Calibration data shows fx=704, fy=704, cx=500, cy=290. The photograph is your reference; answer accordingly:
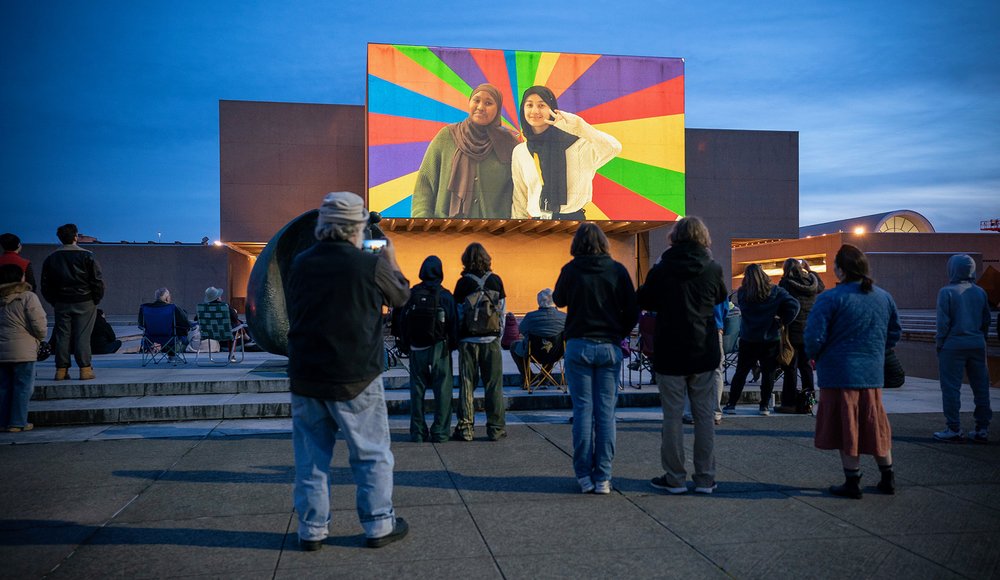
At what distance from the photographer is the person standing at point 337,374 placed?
11.0 ft

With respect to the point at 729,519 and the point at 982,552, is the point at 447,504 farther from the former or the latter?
the point at 982,552

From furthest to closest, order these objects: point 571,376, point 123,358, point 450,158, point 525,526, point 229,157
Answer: point 229,157
point 450,158
point 123,358
point 571,376
point 525,526

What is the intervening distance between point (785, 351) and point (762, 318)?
51 centimetres

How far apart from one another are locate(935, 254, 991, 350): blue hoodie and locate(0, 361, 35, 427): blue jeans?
8061 millimetres

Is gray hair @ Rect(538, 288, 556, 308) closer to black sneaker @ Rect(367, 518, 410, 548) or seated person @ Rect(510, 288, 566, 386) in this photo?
seated person @ Rect(510, 288, 566, 386)

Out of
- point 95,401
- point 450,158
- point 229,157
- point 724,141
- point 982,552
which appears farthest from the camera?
point 724,141

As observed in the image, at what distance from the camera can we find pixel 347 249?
343 cm

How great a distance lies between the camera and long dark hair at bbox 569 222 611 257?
459 centimetres

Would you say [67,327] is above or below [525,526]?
above

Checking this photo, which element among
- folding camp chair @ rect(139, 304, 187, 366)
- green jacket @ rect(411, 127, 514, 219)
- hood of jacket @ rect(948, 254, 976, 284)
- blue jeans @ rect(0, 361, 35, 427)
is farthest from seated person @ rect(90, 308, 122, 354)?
green jacket @ rect(411, 127, 514, 219)

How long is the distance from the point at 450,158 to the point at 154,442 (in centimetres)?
1940

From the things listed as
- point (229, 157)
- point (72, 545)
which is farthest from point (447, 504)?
point (229, 157)

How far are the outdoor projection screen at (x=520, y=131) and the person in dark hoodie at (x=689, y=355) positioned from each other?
20292 millimetres

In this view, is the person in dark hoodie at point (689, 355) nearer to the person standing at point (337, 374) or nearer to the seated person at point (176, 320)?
the person standing at point (337, 374)
